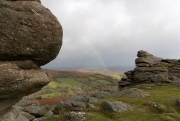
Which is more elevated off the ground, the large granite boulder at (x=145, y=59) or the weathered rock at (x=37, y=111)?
the large granite boulder at (x=145, y=59)

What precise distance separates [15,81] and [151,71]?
66.4 meters

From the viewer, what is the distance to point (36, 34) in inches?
676

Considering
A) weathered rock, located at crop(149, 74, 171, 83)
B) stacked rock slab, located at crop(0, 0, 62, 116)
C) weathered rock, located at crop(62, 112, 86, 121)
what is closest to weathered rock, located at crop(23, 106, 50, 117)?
weathered rock, located at crop(62, 112, 86, 121)

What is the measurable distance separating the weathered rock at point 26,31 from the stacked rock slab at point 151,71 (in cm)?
5809

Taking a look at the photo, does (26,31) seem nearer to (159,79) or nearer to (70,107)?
(70,107)

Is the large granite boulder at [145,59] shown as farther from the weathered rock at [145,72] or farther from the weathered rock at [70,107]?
the weathered rock at [70,107]

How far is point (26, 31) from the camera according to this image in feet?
55.0

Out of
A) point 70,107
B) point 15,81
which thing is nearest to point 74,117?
point 70,107

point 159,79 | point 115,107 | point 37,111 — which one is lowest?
point 37,111

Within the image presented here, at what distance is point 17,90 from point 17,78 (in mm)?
1356

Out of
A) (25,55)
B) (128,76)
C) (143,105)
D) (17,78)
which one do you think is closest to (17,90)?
(17,78)

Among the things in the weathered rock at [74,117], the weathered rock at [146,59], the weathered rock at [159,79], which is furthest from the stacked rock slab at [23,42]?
the weathered rock at [146,59]

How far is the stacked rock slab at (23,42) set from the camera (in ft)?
53.8

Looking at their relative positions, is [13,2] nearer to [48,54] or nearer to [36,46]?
[36,46]
